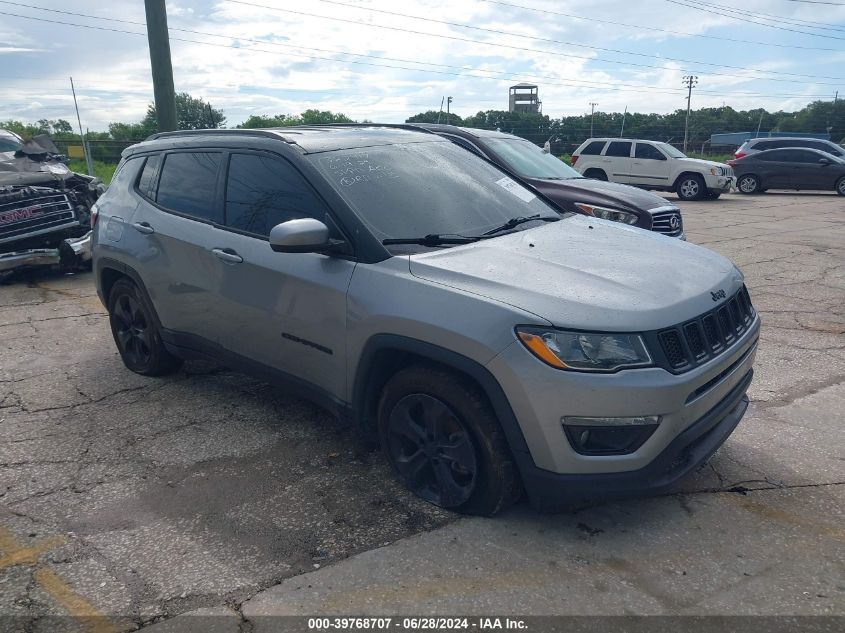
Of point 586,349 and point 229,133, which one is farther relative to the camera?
point 229,133

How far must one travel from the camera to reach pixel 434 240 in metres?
3.50

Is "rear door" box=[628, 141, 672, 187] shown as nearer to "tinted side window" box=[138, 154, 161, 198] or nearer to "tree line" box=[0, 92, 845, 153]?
"tree line" box=[0, 92, 845, 153]

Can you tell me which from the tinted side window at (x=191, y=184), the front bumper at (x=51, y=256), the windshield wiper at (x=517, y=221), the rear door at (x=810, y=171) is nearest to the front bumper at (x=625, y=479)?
the windshield wiper at (x=517, y=221)

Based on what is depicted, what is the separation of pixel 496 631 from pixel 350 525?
93 centimetres

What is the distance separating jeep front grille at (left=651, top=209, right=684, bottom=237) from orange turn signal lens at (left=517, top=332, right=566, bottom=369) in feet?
19.1

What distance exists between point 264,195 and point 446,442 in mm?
1767

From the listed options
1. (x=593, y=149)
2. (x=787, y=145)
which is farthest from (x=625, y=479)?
(x=787, y=145)

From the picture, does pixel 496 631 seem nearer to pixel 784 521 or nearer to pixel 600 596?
pixel 600 596

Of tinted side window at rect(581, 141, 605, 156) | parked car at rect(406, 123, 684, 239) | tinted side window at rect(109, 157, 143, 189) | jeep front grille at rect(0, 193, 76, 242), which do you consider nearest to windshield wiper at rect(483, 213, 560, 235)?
tinted side window at rect(109, 157, 143, 189)

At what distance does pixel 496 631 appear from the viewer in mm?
2533

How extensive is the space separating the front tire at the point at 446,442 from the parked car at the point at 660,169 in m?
16.9

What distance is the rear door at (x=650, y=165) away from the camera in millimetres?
19344

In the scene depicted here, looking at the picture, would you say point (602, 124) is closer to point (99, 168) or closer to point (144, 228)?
point (99, 168)

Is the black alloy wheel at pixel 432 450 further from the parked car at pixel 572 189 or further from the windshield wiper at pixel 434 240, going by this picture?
the parked car at pixel 572 189
